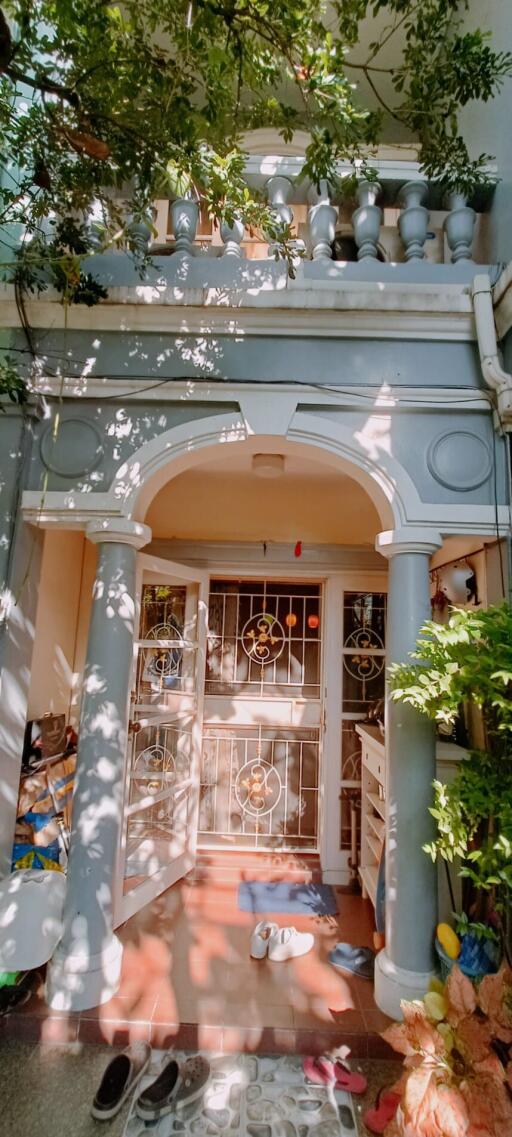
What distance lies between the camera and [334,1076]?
1.89 m

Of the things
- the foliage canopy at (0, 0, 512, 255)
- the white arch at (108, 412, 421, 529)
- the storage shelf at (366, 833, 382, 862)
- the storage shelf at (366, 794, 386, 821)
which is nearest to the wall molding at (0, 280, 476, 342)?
the foliage canopy at (0, 0, 512, 255)

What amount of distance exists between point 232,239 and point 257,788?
361 cm

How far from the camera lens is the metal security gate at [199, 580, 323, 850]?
3848 millimetres

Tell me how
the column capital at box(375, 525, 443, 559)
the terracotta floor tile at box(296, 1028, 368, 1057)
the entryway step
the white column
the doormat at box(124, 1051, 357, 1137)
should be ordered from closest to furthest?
the doormat at box(124, 1051, 357, 1137)
the terracotta floor tile at box(296, 1028, 368, 1057)
the white column
the column capital at box(375, 525, 443, 559)
the entryway step

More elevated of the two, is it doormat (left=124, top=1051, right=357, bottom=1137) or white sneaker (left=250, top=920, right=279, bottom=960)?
white sneaker (left=250, top=920, right=279, bottom=960)

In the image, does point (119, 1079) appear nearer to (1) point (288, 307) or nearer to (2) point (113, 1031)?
(2) point (113, 1031)

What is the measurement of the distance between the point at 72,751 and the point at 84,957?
3.72ft

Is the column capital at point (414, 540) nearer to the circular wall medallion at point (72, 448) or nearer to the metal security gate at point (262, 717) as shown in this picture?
the circular wall medallion at point (72, 448)

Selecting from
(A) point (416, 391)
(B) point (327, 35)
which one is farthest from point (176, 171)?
(A) point (416, 391)

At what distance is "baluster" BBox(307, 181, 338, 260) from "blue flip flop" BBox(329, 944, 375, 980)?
11.3 ft

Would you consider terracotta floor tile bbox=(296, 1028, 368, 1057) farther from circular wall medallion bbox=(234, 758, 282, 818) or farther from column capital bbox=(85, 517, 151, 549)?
column capital bbox=(85, 517, 151, 549)

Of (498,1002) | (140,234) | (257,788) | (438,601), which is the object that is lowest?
(498,1002)

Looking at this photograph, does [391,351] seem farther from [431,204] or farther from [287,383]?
[431,204]

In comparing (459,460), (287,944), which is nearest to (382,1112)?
(287,944)
